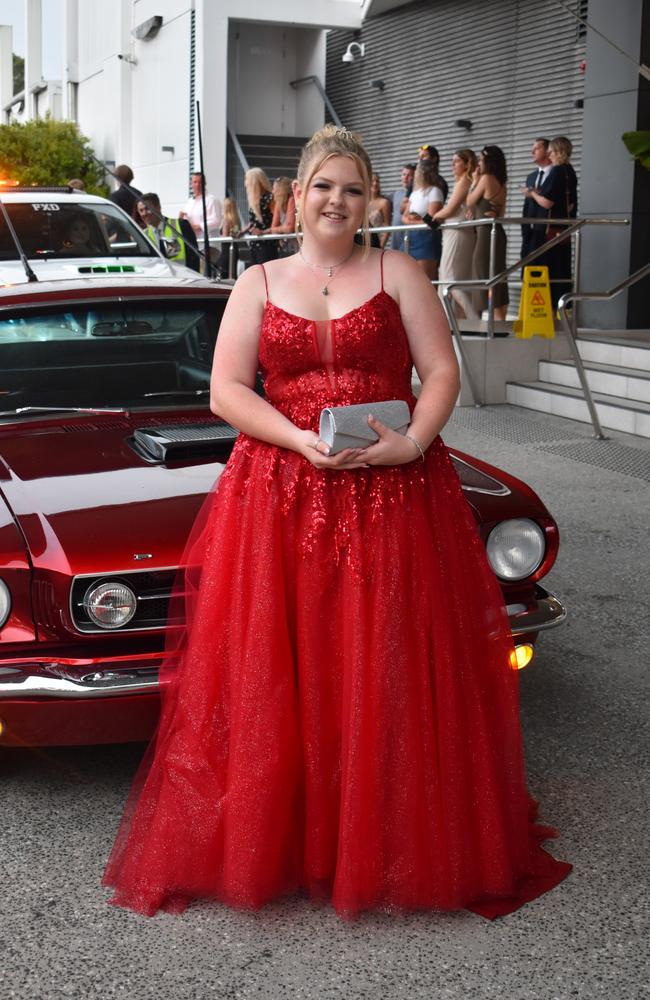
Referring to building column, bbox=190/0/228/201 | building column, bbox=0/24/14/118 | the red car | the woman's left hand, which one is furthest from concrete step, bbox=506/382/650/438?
building column, bbox=0/24/14/118

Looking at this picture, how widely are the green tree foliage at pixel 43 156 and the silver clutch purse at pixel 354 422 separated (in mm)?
28939

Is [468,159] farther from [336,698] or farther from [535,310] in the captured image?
[336,698]

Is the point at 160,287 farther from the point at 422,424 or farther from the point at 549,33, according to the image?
the point at 549,33

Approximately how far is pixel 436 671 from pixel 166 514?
0.94 meters

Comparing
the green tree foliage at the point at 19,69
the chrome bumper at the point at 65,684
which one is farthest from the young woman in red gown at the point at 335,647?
the green tree foliage at the point at 19,69

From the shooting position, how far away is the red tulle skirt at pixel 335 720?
2.92 metres

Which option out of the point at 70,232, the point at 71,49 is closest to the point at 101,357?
the point at 70,232

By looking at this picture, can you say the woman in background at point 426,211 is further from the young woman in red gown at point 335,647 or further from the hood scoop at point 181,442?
the young woman in red gown at point 335,647

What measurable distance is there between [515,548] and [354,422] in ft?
3.68

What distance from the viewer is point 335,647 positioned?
3008mm

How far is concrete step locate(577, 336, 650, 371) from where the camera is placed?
1125 centimetres

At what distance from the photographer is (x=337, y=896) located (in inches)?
115

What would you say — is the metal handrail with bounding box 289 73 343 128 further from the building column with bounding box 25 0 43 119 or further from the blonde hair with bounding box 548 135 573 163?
the building column with bounding box 25 0 43 119

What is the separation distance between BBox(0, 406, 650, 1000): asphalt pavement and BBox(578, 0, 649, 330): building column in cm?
893
